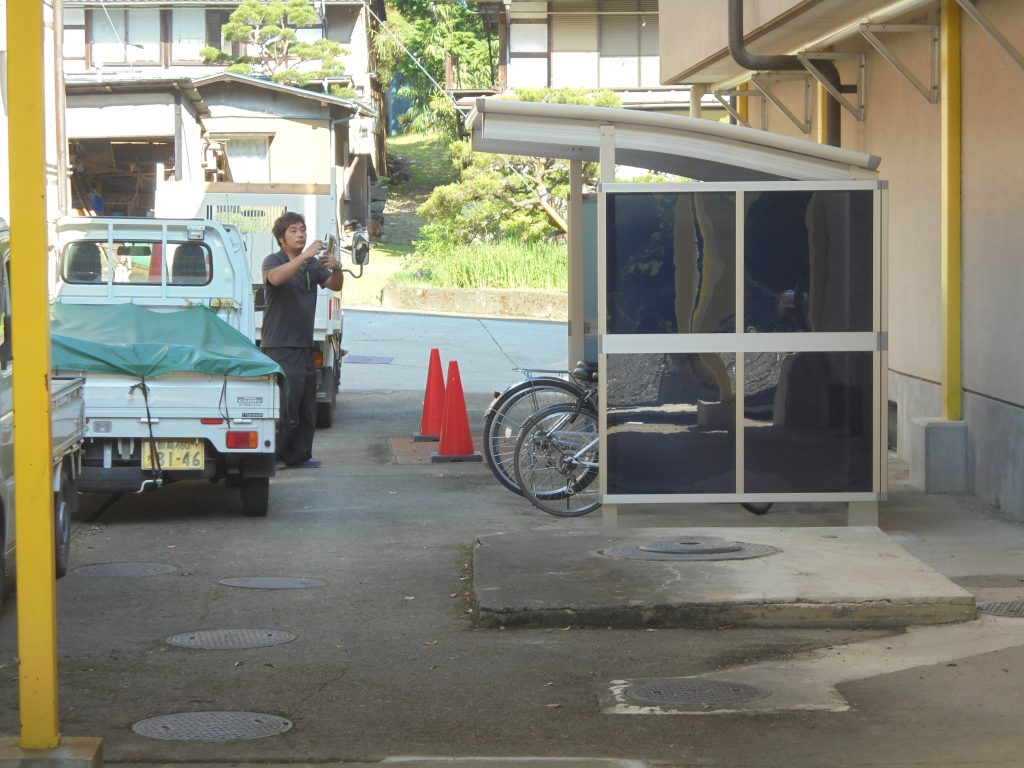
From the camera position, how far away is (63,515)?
8.12 m

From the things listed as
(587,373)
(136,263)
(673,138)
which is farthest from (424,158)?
(673,138)

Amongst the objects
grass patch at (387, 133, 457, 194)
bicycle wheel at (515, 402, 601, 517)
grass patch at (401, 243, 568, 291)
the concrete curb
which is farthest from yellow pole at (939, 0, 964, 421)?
grass patch at (387, 133, 457, 194)

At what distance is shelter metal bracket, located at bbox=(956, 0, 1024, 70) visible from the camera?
9102 mm

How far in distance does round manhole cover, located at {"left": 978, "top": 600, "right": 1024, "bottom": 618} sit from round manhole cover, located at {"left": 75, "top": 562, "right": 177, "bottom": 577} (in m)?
4.39

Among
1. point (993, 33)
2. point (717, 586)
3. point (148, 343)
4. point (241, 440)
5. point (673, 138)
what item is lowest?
point (717, 586)

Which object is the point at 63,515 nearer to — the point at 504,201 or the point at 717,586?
the point at 717,586

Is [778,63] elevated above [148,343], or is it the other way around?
[778,63]

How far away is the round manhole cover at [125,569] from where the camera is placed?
8273mm

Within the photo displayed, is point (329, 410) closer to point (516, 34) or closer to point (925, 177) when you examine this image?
point (925, 177)

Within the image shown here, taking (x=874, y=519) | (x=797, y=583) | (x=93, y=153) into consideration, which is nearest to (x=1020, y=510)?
(x=874, y=519)

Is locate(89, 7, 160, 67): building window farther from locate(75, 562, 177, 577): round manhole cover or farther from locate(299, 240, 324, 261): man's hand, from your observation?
locate(75, 562, 177, 577): round manhole cover

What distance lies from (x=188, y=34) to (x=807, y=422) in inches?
1577

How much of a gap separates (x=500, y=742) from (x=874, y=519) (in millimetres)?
4350

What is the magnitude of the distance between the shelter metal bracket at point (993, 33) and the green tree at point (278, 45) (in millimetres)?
33710
